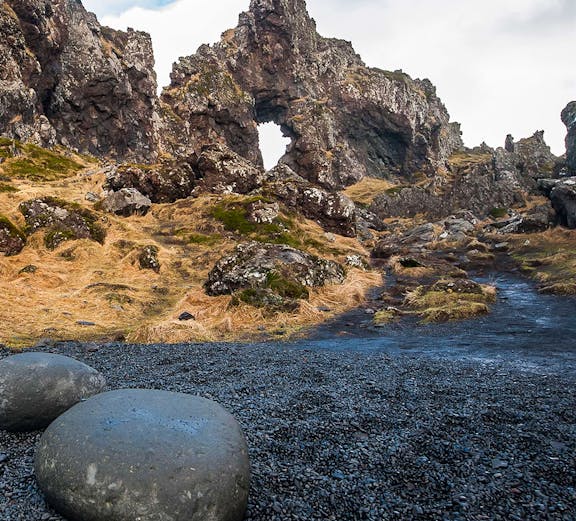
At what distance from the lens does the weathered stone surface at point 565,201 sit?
121 feet

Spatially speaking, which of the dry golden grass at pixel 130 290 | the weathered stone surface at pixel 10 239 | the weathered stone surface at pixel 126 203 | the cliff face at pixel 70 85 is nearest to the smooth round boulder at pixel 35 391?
the dry golden grass at pixel 130 290

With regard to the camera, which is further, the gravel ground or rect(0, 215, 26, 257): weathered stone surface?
rect(0, 215, 26, 257): weathered stone surface

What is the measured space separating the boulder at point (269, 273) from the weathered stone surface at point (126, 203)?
49.2 ft

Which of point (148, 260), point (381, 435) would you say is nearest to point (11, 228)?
point (148, 260)

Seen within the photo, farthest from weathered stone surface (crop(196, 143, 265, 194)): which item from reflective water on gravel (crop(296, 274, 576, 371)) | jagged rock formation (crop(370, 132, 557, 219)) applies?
jagged rock formation (crop(370, 132, 557, 219))

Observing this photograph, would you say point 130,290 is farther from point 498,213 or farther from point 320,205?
point 498,213

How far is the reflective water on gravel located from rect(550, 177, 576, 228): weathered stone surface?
21813mm

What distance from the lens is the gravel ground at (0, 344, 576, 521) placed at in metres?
4.63

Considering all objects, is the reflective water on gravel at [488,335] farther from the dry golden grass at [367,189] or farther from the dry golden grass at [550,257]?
the dry golden grass at [367,189]

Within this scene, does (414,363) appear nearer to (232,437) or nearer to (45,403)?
(232,437)

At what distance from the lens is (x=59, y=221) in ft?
85.5

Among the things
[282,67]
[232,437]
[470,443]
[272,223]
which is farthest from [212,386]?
[282,67]

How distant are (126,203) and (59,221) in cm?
824

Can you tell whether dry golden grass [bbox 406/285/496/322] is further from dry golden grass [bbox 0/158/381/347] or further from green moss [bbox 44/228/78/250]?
green moss [bbox 44/228/78/250]
